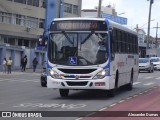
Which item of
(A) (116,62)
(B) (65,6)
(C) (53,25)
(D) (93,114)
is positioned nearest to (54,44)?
(C) (53,25)

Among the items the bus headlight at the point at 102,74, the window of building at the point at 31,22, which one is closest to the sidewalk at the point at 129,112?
the bus headlight at the point at 102,74

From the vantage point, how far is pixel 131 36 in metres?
26.4

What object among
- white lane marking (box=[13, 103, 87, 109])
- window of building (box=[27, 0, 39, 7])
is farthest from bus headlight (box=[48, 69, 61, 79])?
window of building (box=[27, 0, 39, 7])

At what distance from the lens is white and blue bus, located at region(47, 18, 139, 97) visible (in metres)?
19.8

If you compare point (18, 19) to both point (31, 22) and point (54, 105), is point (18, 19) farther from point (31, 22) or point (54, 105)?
point (54, 105)

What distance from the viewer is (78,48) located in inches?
789

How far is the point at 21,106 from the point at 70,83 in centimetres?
346

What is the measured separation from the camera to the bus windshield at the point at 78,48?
19.9 metres

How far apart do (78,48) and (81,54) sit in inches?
11.0

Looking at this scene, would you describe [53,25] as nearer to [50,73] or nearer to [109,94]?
[50,73]

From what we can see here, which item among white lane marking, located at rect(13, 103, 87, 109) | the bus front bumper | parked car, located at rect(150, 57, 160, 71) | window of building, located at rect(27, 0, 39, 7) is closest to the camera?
white lane marking, located at rect(13, 103, 87, 109)

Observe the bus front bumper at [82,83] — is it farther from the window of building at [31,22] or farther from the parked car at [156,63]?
the window of building at [31,22]

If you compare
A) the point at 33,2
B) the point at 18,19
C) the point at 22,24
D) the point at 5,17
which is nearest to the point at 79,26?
the point at 5,17

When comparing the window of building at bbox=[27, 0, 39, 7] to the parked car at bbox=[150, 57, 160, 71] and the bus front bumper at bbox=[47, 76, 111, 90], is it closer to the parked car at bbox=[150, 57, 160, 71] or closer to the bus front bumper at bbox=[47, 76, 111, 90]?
the parked car at bbox=[150, 57, 160, 71]
